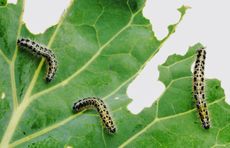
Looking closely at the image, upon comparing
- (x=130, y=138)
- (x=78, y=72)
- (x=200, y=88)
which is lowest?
(x=130, y=138)

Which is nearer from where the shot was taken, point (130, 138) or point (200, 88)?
point (130, 138)

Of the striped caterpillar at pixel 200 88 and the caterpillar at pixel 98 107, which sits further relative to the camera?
the striped caterpillar at pixel 200 88

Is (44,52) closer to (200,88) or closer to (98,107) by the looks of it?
(98,107)

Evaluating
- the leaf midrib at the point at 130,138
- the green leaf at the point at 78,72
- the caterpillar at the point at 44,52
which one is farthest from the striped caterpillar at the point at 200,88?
the caterpillar at the point at 44,52

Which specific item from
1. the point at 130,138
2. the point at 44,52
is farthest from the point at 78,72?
the point at 130,138

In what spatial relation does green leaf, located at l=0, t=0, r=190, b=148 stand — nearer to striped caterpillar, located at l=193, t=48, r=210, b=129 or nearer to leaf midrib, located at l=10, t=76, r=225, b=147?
leaf midrib, located at l=10, t=76, r=225, b=147

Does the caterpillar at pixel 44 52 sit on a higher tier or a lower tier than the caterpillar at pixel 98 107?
higher

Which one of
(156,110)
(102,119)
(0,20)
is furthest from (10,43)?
(156,110)

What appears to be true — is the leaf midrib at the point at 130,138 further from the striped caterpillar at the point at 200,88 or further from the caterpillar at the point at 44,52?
the caterpillar at the point at 44,52
